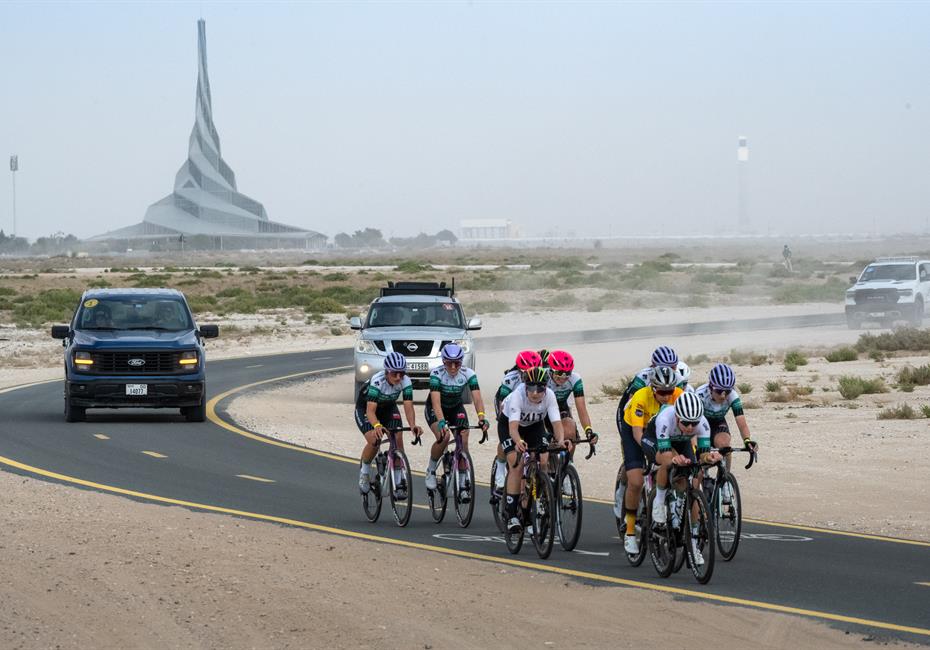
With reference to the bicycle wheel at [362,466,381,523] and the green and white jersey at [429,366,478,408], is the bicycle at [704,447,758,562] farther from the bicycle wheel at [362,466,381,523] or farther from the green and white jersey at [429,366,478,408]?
the bicycle wheel at [362,466,381,523]

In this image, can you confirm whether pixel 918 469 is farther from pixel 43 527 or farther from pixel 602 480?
pixel 43 527

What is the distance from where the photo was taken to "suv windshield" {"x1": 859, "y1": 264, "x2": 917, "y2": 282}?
48094 mm

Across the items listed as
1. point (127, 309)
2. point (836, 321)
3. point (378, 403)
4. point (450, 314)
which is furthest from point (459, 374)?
point (836, 321)

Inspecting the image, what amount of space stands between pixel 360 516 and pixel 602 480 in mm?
4374

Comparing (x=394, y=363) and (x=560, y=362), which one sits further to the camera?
(x=394, y=363)

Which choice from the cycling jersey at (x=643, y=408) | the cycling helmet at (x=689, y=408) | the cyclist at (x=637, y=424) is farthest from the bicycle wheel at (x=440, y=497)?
the cycling helmet at (x=689, y=408)

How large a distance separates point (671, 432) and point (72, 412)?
49.7 ft

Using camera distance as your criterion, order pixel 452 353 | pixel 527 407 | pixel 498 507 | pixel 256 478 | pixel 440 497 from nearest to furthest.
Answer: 1. pixel 527 407
2. pixel 498 507
3. pixel 452 353
4. pixel 440 497
5. pixel 256 478

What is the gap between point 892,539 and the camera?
538 inches

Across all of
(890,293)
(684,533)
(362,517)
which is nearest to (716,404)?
(684,533)

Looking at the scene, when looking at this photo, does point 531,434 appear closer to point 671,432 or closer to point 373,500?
point 671,432

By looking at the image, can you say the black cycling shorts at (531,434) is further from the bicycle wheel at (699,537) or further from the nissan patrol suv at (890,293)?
the nissan patrol suv at (890,293)

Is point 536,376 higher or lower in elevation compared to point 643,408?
higher

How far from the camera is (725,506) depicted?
11852 mm
